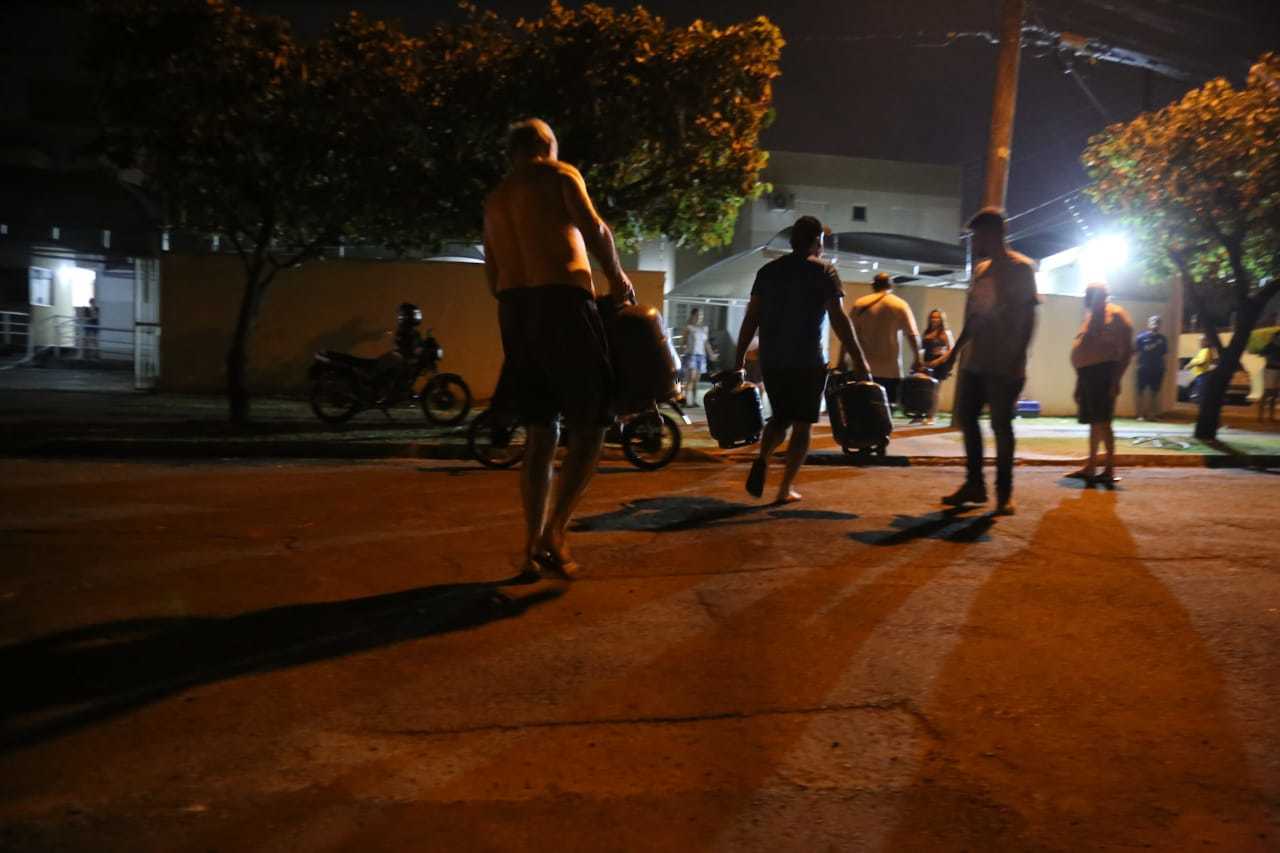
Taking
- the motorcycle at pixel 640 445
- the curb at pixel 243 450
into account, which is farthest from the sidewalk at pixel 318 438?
the motorcycle at pixel 640 445

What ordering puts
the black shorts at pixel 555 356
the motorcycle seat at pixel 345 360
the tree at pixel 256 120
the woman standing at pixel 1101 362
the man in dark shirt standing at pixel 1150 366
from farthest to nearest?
the man in dark shirt standing at pixel 1150 366
the motorcycle seat at pixel 345 360
the tree at pixel 256 120
the woman standing at pixel 1101 362
the black shorts at pixel 555 356

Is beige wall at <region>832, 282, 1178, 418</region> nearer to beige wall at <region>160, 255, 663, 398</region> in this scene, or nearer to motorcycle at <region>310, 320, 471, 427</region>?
beige wall at <region>160, 255, 663, 398</region>

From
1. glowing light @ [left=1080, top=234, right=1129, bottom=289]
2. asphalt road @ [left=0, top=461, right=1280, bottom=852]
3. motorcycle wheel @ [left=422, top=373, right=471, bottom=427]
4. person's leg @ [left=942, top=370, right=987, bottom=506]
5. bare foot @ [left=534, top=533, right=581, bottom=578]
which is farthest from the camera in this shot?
glowing light @ [left=1080, top=234, right=1129, bottom=289]

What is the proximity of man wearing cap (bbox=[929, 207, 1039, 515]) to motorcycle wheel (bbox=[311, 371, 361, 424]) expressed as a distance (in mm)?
7578

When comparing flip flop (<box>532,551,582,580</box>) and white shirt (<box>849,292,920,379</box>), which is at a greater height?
white shirt (<box>849,292,920,379</box>)

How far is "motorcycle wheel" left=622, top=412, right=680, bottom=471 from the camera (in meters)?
8.45

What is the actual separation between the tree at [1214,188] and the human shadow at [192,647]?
1213cm

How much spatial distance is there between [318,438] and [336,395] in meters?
1.70

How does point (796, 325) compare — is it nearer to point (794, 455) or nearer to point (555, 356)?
point (794, 455)

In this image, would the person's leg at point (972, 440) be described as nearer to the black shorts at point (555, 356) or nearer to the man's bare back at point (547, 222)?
the black shorts at point (555, 356)

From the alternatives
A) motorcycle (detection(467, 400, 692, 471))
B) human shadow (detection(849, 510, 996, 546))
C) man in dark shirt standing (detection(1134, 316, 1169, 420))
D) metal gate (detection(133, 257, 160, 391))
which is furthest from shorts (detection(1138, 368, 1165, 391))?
metal gate (detection(133, 257, 160, 391))

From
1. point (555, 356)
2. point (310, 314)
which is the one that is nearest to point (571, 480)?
point (555, 356)

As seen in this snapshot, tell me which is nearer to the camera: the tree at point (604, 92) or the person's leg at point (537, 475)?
the person's leg at point (537, 475)

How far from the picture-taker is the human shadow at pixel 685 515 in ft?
17.6
